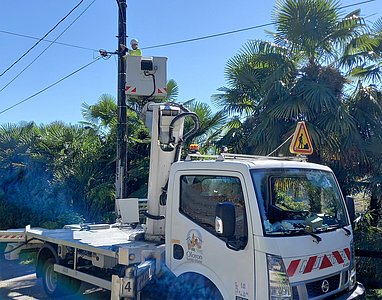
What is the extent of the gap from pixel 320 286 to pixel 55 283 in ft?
14.7

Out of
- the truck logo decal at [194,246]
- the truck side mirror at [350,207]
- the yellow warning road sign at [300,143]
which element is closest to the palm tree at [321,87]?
the yellow warning road sign at [300,143]

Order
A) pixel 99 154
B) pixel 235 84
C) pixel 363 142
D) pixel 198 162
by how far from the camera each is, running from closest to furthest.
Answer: pixel 198 162
pixel 363 142
pixel 235 84
pixel 99 154

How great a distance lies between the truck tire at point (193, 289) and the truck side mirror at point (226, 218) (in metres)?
0.73

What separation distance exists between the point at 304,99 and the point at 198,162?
4.21 meters

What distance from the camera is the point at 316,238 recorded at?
3.85 m

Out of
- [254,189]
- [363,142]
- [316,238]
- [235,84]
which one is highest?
[235,84]

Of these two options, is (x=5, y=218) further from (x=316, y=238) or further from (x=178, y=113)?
(x=316, y=238)

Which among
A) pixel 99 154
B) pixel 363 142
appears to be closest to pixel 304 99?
pixel 363 142

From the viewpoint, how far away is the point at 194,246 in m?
4.23

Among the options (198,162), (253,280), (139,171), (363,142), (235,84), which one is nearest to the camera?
(253,280)

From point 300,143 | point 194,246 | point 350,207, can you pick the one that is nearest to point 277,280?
point 194,246

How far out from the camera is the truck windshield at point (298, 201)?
12.5 feet

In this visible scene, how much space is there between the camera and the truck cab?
11.8ft

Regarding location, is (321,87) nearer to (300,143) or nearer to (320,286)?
(300,143)
